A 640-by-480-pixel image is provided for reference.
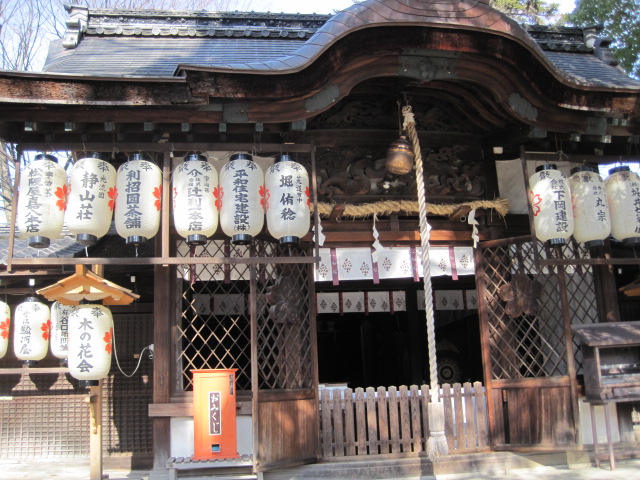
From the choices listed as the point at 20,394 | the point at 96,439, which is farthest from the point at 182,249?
the point at 20,394

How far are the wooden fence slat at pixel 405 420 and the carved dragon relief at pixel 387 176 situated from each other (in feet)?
9.87

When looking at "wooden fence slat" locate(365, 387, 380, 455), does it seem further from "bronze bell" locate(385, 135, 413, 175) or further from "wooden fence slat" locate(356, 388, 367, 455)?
"bronze bell" locate(385, 135, 413, 175)

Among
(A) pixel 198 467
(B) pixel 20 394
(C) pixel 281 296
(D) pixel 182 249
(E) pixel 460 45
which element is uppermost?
(E) pixel 460 45

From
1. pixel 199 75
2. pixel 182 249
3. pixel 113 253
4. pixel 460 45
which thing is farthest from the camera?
pixel 113 253

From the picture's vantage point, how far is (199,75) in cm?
712

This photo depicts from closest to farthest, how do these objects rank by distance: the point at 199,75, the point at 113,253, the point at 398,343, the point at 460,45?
1. the point at 199,75
2. the point at 460,45
3. the point at 113,253
4. the point at 398,343

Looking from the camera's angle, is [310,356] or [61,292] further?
[310,356]

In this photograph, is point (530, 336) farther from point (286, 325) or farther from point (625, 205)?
point (286, 325)

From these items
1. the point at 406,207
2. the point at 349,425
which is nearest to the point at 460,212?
the point at 406,207

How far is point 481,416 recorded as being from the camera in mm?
8539

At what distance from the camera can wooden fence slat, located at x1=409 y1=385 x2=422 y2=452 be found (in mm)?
8312

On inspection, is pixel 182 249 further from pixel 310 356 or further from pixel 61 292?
pixel 310 356

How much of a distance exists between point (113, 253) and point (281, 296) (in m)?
3.29

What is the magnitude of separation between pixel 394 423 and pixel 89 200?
515 cm
